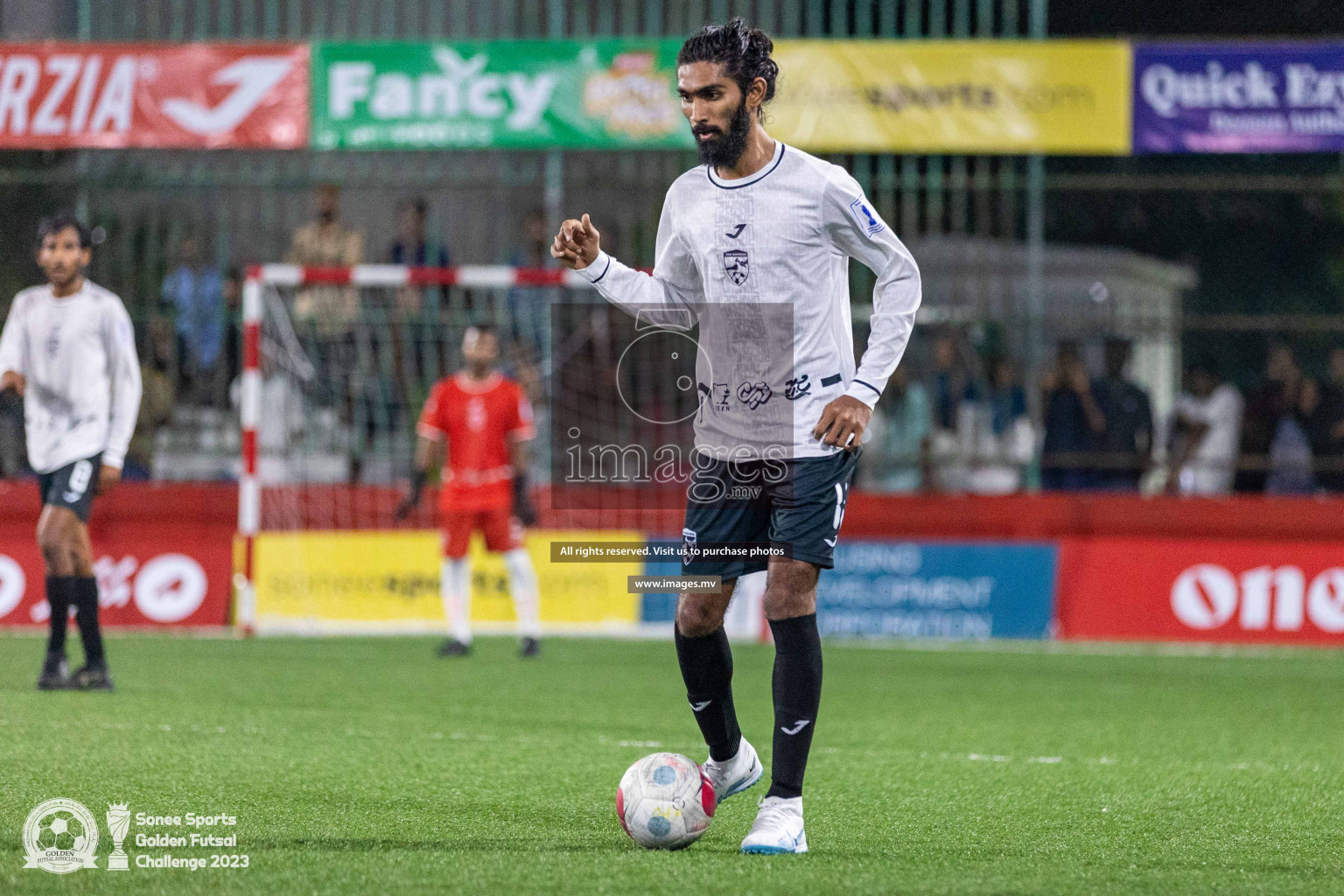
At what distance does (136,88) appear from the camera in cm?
1453

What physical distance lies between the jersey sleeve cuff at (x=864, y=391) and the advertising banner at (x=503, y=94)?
970cm

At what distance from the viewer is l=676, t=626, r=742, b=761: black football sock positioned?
520 cm

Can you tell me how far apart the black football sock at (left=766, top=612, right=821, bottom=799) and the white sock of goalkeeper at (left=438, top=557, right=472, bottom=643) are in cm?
699

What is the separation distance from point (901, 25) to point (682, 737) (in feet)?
28.5

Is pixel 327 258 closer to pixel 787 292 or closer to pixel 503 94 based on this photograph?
pixel 503 94

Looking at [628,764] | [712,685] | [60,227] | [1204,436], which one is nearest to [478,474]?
[60,227]

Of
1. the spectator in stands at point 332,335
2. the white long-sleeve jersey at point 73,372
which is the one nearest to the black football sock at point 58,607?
the white long-sleeve jersey at point 73,372

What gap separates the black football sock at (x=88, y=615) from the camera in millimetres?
8500

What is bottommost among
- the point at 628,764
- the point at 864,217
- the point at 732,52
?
the point at 628,764

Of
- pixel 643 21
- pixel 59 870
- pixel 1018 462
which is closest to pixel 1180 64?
pixel 1018 462

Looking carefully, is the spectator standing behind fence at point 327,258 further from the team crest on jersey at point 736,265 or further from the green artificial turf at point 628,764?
the team crest on jersey at point 736,265

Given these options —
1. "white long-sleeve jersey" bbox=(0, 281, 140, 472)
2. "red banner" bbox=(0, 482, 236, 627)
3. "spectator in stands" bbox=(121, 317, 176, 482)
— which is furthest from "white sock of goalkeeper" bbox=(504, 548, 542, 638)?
"white long-sleeve jersey" bbox=(0, 281, 140, 472)

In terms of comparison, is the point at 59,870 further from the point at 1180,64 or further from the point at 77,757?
the point at 1180,64

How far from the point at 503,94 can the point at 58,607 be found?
7164mm
